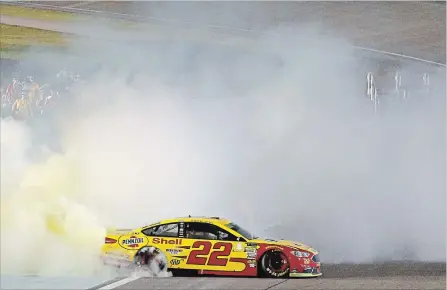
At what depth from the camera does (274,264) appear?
908 centimetres

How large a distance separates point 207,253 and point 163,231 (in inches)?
20.7

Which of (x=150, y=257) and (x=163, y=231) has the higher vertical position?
(x=163, y=231)

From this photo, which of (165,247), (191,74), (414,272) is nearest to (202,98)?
(191,74)

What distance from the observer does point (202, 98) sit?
38.0 ft

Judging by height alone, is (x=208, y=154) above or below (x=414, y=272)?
above

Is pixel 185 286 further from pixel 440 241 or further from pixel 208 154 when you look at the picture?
pixel 440 241

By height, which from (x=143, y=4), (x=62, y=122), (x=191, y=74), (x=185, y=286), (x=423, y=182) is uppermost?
(x=143, y=4)

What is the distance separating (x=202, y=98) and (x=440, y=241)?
3.57m

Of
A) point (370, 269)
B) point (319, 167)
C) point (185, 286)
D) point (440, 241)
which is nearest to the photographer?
point (185, 286)

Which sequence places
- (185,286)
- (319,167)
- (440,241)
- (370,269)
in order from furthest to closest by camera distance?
1. (319,167)
2. (440,241)
3. (370,269)
4. (185,286)

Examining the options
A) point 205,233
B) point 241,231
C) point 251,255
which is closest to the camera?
point 251,255

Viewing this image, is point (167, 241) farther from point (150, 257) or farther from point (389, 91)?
point (389, 91)

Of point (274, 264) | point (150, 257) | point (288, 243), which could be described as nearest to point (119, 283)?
point (150, 257)

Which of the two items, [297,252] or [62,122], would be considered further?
[62,122]
